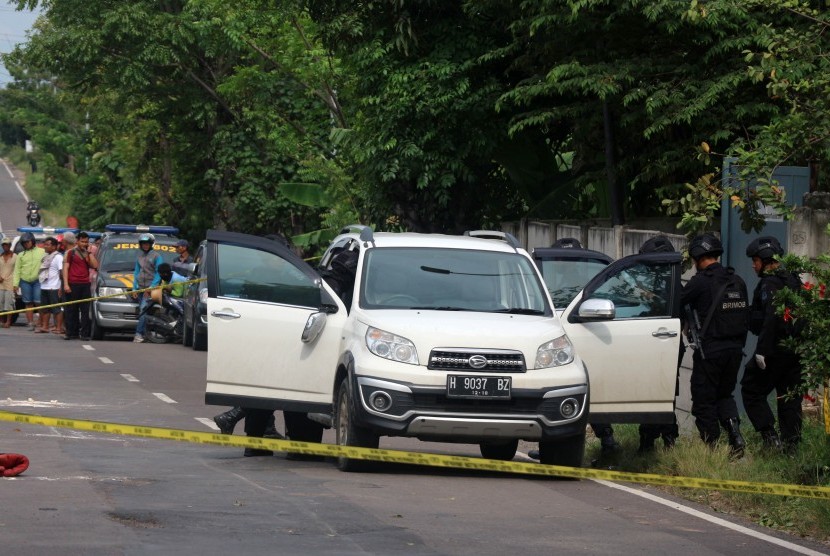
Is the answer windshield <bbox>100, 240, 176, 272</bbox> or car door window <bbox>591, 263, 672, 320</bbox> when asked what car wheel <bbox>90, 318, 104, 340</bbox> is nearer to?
windshield <bbox>100, 240, 176, 272</bbox>

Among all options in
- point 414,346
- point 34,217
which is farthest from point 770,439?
point 34,217

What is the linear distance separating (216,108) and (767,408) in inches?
1325

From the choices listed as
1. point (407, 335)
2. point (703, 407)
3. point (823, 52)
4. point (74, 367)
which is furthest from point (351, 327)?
point (74, 367)

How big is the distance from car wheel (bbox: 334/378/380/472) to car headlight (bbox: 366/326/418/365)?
35 centimetres

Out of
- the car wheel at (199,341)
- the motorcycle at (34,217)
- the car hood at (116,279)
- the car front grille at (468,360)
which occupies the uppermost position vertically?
the motorcycle at (34,217)

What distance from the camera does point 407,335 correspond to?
1098 cm

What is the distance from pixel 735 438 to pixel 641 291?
138cm

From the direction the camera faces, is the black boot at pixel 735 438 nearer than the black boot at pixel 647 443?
Yes

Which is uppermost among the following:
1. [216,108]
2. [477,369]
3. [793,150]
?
[216,108]

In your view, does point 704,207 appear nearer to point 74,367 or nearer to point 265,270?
point 265,270

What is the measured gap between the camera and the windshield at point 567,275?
14.4 m

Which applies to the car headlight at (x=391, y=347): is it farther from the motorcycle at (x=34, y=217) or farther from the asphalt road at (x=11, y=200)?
the asphalt road at (x=11, y=200)

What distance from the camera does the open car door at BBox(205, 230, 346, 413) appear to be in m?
11.6

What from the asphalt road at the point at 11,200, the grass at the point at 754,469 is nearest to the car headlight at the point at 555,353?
the grass at the point at 754,469
